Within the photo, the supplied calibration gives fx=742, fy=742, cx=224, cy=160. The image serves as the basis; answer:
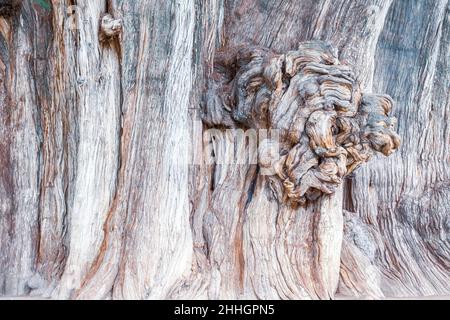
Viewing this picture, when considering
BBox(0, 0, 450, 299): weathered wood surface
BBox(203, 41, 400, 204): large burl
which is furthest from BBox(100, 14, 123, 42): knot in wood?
BBox(203, 41, 400, 204): large burl

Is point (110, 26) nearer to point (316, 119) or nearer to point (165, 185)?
point (165, 185)

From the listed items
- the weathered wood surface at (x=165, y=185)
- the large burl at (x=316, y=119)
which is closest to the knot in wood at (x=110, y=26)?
the weathered wood surface at (x=165, y=185)

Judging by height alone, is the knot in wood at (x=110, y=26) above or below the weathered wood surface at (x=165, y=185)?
above

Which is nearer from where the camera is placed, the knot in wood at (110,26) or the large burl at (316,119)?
the large burl at (316,119)

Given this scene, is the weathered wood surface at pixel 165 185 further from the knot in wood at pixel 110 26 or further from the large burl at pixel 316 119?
the large burl at pixel 316 119

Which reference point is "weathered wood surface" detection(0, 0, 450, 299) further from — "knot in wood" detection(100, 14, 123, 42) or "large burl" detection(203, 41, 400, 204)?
"large burl" detection(203, 41, 400, 204)

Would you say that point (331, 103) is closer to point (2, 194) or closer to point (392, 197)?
point (392, 197)

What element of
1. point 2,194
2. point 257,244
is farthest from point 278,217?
point 2,194
